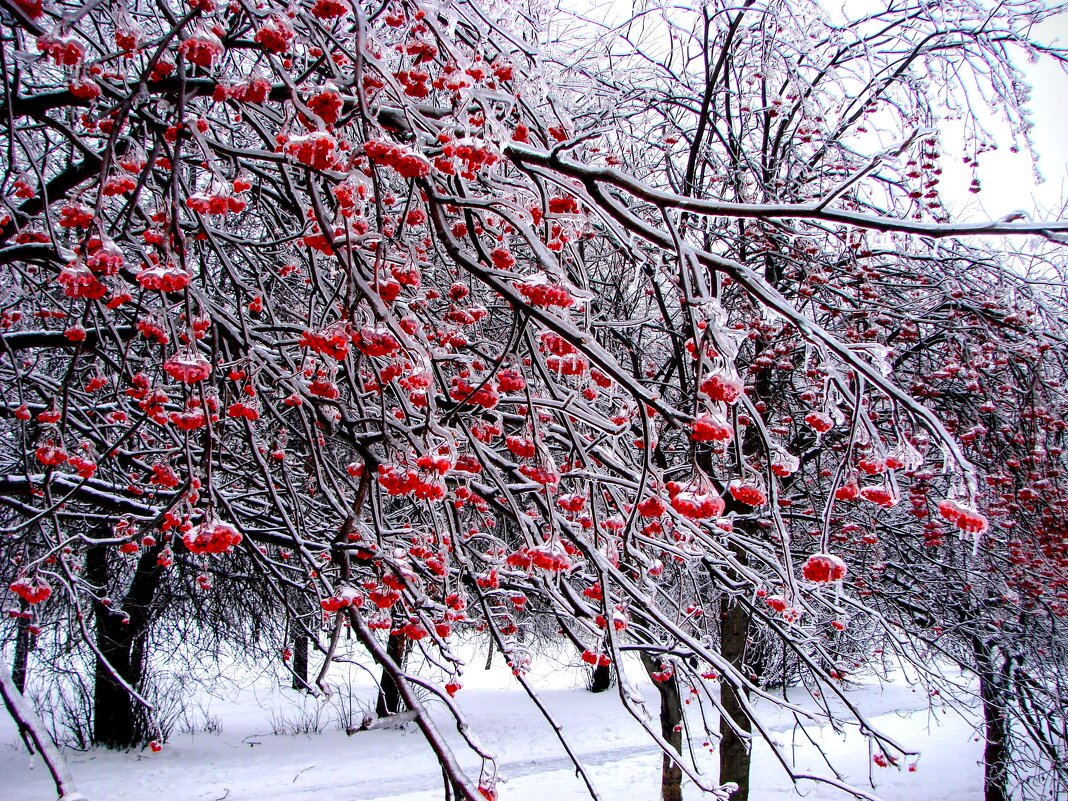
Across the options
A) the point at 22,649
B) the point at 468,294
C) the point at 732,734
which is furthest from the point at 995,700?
the point at 22,649

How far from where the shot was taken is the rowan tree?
170 centimetres

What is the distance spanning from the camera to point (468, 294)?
11.2 feet

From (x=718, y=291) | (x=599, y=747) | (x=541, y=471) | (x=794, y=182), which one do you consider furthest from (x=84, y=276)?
(x=599, y=747)

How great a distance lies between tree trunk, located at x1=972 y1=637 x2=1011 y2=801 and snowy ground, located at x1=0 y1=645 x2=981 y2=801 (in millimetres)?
342

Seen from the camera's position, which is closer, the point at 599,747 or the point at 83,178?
the point at 83,178

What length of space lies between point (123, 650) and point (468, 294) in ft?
28.5

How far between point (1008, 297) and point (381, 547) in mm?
4426

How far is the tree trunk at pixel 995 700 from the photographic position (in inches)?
243

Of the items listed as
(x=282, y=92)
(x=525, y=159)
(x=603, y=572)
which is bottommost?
(x=603, y=572)

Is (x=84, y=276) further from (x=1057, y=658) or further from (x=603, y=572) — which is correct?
(x=1057, y=658)

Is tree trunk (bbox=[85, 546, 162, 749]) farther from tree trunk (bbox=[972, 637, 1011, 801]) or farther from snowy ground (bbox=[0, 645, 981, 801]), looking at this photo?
tree trunk (bbox=[972, 637, 1011, 801])

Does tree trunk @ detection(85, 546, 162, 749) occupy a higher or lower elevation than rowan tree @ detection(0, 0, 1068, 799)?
lower

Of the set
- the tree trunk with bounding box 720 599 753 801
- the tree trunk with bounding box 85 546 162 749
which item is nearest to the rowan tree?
the tree trunk with bounding box 720 599 753 801

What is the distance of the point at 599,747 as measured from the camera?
12227 mm
